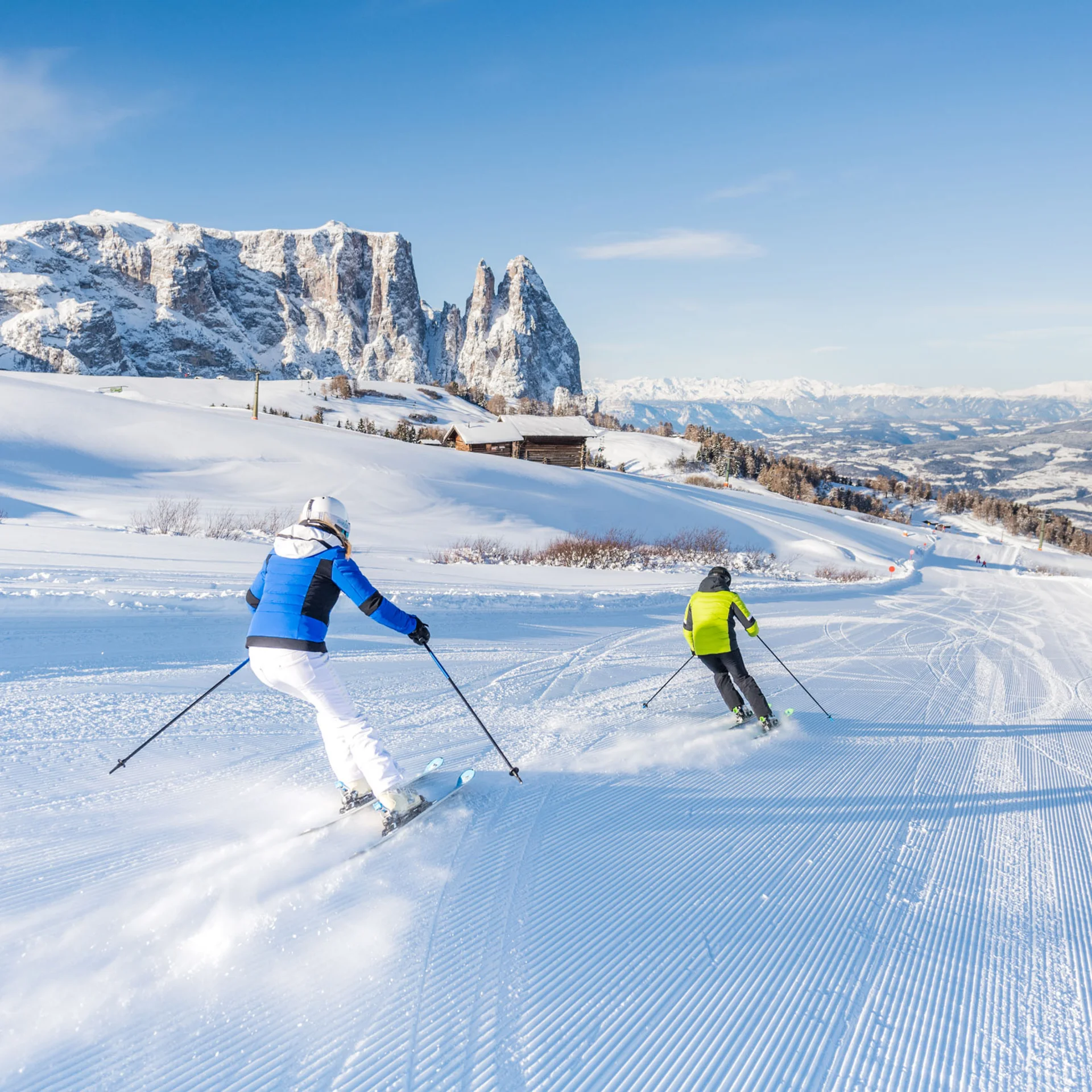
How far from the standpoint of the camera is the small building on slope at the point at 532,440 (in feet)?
175

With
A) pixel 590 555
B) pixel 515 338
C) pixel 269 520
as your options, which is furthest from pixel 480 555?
pixel 515 338

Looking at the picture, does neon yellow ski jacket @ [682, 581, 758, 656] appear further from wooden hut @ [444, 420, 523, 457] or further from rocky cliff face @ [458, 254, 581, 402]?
rocky cliff face @ [458, 254, 581, 402]

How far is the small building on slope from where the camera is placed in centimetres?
5335

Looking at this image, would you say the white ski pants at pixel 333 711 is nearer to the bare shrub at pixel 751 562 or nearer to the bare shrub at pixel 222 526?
the bare shrub at pixel 222 526

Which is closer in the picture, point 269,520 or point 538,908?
point 538,908

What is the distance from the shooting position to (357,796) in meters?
4.06

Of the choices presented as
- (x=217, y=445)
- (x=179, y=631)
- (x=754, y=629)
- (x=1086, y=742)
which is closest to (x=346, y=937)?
(x=754, y=629)

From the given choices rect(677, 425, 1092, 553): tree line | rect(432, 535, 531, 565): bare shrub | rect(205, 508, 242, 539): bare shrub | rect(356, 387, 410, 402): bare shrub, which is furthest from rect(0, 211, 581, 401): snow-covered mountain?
rect(432, 535, 531, 565): bare shrub

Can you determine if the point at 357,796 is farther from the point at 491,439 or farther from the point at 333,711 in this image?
the point at 491,439

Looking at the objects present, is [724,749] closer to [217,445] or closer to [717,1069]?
[717,1069]

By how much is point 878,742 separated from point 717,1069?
15.8 ft

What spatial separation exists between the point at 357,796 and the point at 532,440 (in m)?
50.6

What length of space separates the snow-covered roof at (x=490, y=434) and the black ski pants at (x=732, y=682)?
47395 millimetres

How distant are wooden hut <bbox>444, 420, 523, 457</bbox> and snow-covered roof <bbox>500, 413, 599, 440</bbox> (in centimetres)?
64
